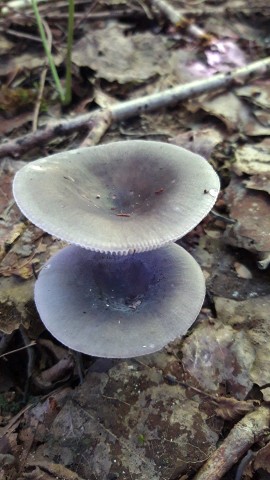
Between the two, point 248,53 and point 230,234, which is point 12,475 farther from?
point 248,53

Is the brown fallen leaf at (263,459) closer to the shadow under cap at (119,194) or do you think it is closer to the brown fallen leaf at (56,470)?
the brown fallen leaf at (56,470)

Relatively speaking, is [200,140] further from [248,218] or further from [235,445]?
[235,445]

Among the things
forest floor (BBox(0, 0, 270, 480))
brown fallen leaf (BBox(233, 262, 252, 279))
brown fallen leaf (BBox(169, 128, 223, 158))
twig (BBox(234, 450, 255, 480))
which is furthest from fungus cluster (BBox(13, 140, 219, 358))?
brown fallen leaf (BBox(169, 128, 223, 158))

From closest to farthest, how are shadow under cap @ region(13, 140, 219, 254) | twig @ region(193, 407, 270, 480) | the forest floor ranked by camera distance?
shadow under cap @ region(13, 140, 219, 254), twig @ region(193, 407, 270, 480), the forest floor

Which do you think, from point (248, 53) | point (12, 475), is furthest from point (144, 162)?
point (248, 53)

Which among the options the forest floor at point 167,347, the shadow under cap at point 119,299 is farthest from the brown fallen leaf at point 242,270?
the shadow under cap at point 119,299

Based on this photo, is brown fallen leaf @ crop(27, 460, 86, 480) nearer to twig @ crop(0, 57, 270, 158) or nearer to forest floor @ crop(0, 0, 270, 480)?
forest floor @ crop(0, 0, 270, 480)

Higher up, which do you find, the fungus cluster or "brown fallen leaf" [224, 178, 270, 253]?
the fungus cluster
